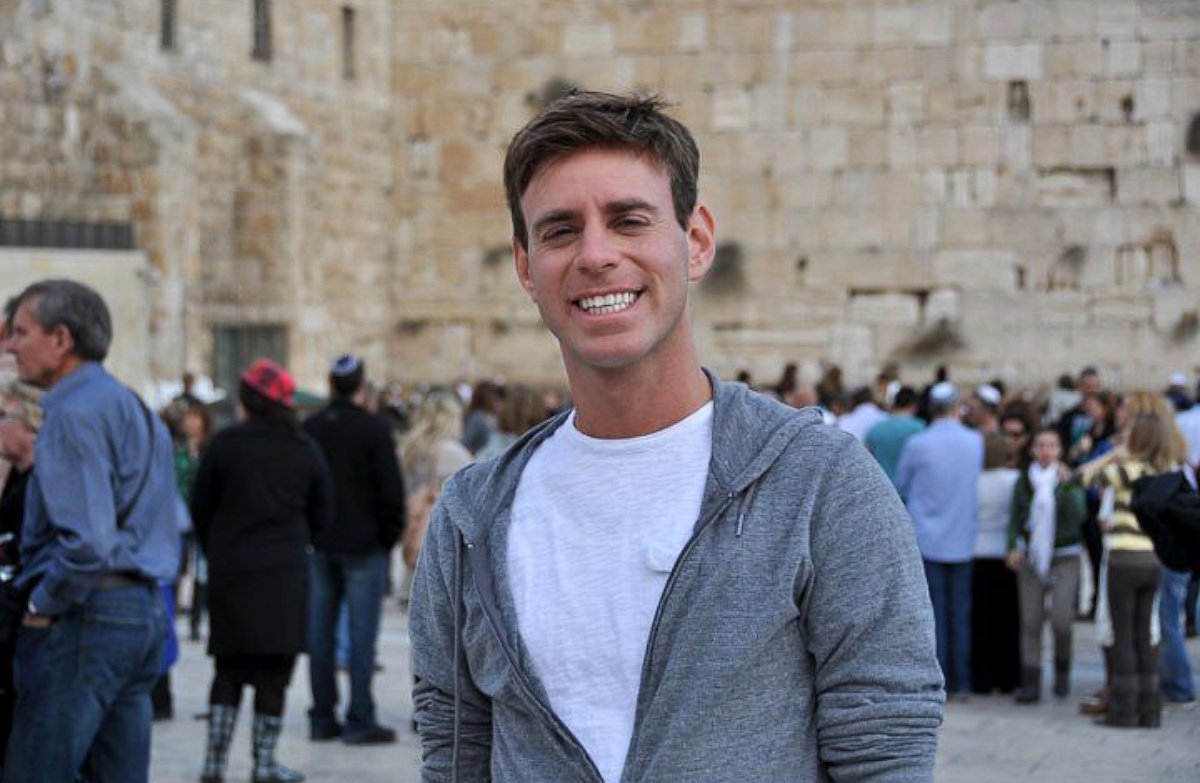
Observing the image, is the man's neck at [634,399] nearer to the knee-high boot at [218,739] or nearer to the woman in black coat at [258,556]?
the woman in black coat at [258,556]

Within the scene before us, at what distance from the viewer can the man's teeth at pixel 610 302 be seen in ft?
8.65

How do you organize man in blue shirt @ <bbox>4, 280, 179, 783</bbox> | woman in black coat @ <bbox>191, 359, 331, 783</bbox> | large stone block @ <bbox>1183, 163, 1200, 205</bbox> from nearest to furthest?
man in blue shirt @ <bbox>4, 280, 179, 783</bbox>, woman in black coat @ <bbox>191, 359, 331, 783</bbox>, large stone block @ <bbox>1183, 163, 1200, 205</bbox>

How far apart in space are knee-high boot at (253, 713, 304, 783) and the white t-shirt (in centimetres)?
534

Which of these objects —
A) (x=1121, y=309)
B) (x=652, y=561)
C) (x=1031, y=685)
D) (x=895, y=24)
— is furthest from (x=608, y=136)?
(x=895, y=24)

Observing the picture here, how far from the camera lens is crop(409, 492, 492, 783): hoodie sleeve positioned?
277 centimetres

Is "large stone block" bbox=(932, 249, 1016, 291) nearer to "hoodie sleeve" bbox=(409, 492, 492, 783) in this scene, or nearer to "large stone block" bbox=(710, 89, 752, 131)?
"large stone block" bbox=(710, 89, 752, 131)

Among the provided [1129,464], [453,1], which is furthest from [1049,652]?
[453,1]

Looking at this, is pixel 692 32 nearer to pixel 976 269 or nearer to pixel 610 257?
pixel 976 269

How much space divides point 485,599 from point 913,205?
57.6 feet

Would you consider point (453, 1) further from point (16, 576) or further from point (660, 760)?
point (660, 760)

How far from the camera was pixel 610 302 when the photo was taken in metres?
2.64

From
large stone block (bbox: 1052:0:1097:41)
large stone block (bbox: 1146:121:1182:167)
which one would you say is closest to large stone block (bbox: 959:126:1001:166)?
large stone block (bbox: 1052:0:1097:41)

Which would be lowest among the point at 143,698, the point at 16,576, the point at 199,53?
the point at 143,698

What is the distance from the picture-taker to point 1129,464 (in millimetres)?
9328
